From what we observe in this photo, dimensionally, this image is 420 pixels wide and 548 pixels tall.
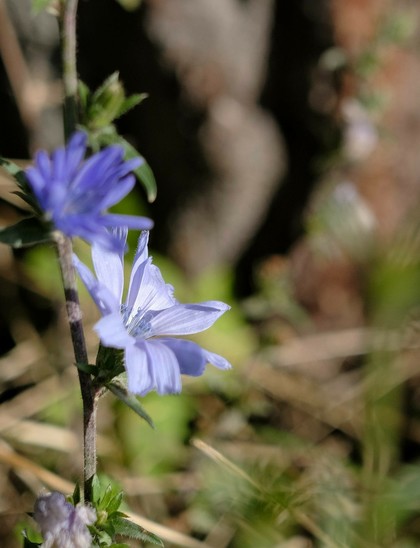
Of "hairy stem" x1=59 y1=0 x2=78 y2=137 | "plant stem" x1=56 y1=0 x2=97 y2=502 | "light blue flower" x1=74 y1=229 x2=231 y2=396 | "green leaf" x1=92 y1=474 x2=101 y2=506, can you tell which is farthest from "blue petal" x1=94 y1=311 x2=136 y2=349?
"hairy stem" x1=59 y1=0 x2=78 y2=137

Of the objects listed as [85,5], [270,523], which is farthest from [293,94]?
[270,523]

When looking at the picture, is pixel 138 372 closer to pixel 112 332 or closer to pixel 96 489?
pixel 112 332

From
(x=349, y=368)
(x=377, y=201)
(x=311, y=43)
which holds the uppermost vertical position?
(x=311, y=43)

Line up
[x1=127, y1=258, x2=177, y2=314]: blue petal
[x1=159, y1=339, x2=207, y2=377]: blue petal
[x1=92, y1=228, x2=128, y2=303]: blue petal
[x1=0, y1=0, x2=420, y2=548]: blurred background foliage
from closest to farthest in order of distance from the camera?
[x1=159, y1=339, x2=207, y2=377]: blue petal < [x1=92, y1=228, x2=128, y2=303]: blue petal < [x1=127, y1=258, x2=177, y2=314]: blue petal < [x1=0, y1=0, x2=420, y2=548]: blurred background foliage

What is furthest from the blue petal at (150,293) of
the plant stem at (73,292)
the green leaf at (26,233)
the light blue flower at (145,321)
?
the green leaf at (26,233)

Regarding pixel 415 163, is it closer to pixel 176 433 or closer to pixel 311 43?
pixel 311 43

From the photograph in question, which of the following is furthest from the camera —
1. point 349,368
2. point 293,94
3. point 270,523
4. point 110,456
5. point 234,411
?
point 349,368

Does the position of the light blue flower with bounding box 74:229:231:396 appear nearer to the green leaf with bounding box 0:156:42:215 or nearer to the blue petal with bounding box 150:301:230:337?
the blue petal with bounding box 150:301:230:337

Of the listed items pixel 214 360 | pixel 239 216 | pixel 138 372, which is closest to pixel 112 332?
pixel 138 372
